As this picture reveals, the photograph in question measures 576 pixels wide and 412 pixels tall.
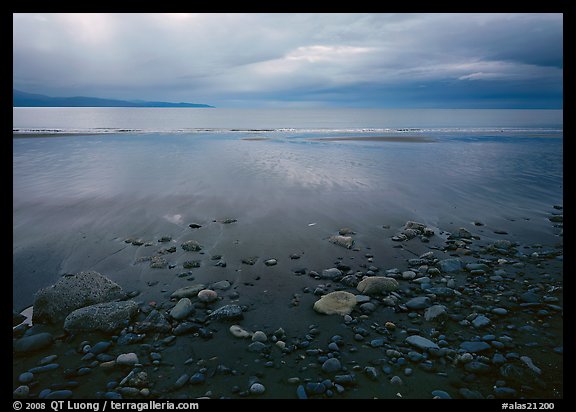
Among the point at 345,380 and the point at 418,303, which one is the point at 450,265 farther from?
the point at 345,380

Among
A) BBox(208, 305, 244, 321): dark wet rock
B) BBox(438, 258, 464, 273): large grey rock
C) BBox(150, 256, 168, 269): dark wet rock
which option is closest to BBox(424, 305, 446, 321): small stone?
BBox(438, 258, 464, 273): large grey rock

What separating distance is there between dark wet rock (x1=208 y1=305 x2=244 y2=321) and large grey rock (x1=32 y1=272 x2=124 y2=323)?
1.86 m

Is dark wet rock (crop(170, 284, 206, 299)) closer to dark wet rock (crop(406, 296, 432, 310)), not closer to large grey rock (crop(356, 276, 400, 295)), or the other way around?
large grey rock (crop(356, 276, 400, 295))

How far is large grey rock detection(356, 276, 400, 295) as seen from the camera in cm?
569

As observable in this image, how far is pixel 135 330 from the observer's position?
4691 mm

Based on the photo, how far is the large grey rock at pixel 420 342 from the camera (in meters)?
4.36

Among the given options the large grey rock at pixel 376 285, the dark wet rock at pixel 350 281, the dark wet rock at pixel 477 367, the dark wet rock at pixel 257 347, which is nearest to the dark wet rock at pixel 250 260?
the dark wet rock at pixel 350 281

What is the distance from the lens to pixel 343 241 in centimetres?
780

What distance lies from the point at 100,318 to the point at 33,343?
0.82 metres

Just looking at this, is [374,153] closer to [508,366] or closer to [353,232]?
[353,232]

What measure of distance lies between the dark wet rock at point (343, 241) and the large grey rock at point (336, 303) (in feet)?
7.50

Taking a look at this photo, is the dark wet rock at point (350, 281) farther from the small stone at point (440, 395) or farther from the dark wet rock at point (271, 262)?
the small stone at point (440, 395)

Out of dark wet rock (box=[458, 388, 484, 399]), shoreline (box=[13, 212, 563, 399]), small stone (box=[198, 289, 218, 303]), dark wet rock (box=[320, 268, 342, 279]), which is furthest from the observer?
dark wet rock (box=[320, 268, 342, 279])
